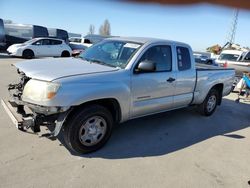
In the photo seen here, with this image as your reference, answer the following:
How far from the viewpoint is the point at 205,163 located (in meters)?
3.98

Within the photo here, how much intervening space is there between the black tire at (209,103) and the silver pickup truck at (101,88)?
2.50 feet

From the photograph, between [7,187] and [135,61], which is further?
[135,61]

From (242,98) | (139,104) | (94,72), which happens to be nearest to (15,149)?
(94,72)

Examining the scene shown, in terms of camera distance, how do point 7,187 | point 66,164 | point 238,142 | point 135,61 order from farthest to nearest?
point 238,142, point 135,61, point 66,164, point 7,187

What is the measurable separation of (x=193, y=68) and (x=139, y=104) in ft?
6.14

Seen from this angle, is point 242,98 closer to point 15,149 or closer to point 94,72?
point 94,72

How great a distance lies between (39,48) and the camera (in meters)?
17.8

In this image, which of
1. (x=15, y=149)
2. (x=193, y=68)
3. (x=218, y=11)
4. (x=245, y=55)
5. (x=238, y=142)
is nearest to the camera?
(x=218, y=11)

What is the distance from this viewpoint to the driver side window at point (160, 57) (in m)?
4.70

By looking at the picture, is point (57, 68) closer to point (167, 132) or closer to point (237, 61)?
point (167, 132)

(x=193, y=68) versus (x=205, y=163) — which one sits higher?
(x=193, y=68)

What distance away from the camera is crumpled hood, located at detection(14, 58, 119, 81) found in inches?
143

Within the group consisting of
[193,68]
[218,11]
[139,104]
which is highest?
[218,11]

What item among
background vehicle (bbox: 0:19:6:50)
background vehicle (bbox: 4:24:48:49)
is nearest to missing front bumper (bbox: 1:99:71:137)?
background vehicle (bbox: 0:19:6:50)
